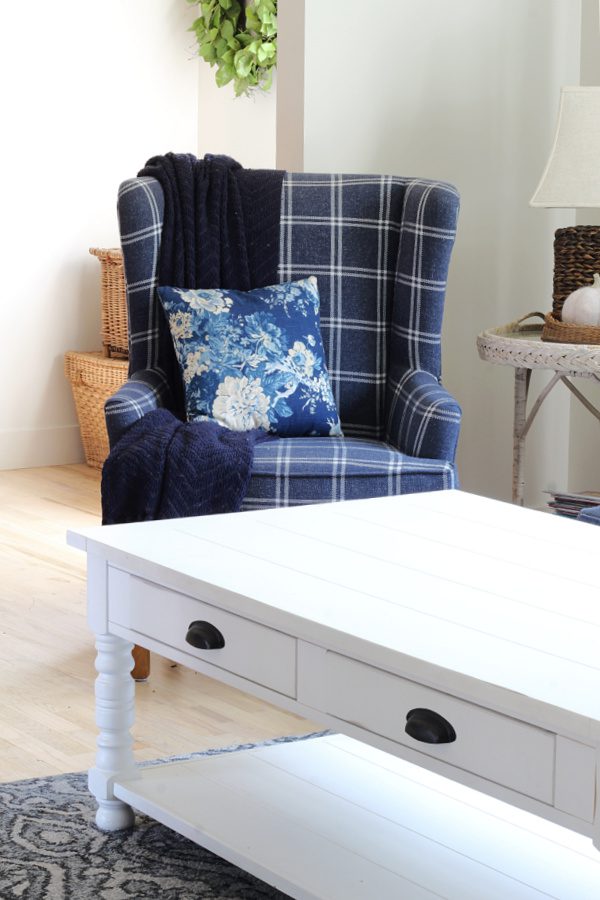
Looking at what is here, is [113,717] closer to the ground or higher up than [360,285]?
closer to the ground

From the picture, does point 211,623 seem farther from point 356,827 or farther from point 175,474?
point 175,474

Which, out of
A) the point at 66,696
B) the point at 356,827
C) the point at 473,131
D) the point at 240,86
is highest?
the point at 240,86

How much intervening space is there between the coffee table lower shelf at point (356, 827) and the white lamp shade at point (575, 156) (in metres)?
1.49

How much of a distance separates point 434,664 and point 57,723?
1232 mm

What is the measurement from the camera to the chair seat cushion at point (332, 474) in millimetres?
2510

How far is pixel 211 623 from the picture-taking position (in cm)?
166

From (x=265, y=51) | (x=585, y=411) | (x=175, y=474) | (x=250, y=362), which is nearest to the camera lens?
(x=175, y=474)

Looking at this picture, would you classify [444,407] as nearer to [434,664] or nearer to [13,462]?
[434,664]

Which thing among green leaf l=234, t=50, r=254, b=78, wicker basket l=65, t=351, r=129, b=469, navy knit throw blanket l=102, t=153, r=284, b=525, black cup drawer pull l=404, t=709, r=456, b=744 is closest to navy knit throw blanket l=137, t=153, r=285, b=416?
navy knit throw blanket l=102, t=153, r=284, b=525

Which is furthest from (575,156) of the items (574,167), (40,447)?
(40,447)

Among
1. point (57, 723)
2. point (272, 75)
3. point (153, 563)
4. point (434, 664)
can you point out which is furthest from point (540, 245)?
point (434, 664)

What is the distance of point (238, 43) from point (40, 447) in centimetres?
161

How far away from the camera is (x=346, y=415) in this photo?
300 centimetres

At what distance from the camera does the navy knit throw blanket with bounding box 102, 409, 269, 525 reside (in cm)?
248
